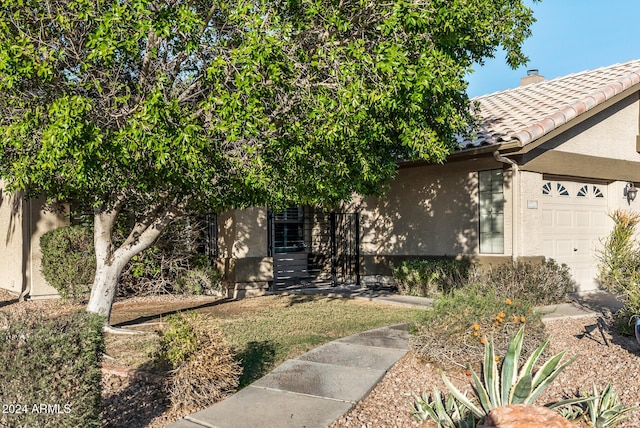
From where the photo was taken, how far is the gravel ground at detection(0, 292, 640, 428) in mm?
4918

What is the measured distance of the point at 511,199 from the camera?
11539 mm

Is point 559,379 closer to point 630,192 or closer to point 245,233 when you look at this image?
point 245,233

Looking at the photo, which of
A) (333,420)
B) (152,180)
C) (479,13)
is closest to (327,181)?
(152,180)

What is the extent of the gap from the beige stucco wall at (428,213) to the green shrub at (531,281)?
26.2 inches

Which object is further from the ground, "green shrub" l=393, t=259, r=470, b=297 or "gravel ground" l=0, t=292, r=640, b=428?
"green shrub" l=393, t=259, r=470, b=297

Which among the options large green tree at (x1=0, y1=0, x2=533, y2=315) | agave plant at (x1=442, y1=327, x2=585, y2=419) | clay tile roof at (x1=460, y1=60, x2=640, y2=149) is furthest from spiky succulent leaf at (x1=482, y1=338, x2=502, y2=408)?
clay tile roof at (x1=460, y1=60, x2=640, y2=149)

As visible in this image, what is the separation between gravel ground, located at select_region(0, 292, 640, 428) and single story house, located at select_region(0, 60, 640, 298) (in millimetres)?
4581

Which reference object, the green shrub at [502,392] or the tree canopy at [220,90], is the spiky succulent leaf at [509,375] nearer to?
the green shrub at [502,392]

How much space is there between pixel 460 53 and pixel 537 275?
173 inches

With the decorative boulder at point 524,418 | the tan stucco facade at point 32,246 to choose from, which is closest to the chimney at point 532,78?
the tan stucco facade at point 32,246

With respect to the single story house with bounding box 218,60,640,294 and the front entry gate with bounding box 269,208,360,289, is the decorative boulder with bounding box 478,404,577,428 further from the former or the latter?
the front entry gate with bounding box 269,208,360,289

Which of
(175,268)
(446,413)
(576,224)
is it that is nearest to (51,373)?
(446,413)

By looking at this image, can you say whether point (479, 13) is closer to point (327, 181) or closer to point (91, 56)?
point (327, 181)

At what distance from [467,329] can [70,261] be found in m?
8.56
